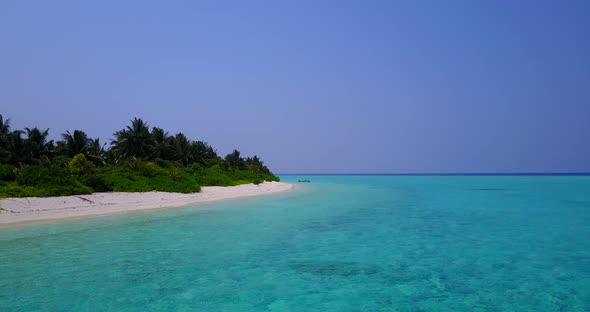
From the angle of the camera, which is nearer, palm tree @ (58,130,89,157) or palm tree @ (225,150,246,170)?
palm tree @ (58,130,89,157)

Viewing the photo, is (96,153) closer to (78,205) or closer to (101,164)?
(101,164)

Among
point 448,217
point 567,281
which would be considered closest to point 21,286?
point 567,281

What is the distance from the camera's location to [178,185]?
35562 mm

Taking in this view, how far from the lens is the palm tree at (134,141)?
4847 cm

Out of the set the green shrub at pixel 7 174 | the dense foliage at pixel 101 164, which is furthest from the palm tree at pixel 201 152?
the green shrub at pixel 7 174

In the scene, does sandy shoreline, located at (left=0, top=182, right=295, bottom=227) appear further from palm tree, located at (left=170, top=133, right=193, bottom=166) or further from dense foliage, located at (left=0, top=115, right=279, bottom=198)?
palm tree, located at (left=170, top=133, right=193, bottom=166)

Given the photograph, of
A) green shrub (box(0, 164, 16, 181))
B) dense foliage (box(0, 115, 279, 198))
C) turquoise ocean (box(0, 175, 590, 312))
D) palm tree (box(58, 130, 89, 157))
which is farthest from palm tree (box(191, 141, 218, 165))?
turquoise ocean (box(0, 175, 590, 312))

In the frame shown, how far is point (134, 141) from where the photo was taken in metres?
48.7

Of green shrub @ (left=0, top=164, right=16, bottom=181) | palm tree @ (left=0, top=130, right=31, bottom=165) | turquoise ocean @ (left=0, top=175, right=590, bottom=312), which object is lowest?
turquoise ocean @ (left=0, top=175, right=590, bottom=312)

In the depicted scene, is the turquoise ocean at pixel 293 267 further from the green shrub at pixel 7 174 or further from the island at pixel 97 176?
the green shrub at pixel 7 174

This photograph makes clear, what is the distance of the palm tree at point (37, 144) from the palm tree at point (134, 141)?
9396mm

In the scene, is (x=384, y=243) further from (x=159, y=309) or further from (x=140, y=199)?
(x=140, y=199)

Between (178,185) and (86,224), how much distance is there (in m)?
18.1

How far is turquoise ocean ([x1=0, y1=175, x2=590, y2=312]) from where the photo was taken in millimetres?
7152
